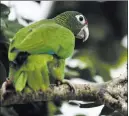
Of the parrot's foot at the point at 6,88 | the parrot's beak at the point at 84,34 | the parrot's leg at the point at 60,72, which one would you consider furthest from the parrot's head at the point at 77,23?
the parrot's foot at the point at 6,88

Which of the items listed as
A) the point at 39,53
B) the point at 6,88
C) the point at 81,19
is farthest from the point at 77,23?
the point at 6,88

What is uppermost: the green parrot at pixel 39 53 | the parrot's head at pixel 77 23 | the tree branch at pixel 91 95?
the parrot's head at pixel 77 23

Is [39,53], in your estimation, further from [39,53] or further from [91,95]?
[91,95]

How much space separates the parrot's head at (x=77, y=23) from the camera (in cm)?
121

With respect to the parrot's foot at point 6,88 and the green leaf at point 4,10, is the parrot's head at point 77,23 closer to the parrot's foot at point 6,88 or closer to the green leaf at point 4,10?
the green leaf at point 4,10

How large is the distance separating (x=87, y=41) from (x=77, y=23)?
74 mm

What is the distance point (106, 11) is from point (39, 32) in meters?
0.26

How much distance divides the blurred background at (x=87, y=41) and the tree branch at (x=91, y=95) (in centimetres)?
2

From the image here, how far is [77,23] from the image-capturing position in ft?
4.00

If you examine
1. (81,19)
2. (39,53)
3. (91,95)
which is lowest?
(91,95)

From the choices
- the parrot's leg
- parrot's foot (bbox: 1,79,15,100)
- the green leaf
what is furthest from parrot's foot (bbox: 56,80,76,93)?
the green leaf

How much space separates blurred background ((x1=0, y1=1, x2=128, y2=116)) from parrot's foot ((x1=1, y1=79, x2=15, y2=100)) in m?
0.05

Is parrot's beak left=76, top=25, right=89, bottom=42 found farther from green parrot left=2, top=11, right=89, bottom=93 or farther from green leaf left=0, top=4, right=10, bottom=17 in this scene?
green leaf left=0, top=4, right=10, bottom=17

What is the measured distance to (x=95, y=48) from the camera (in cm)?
122
